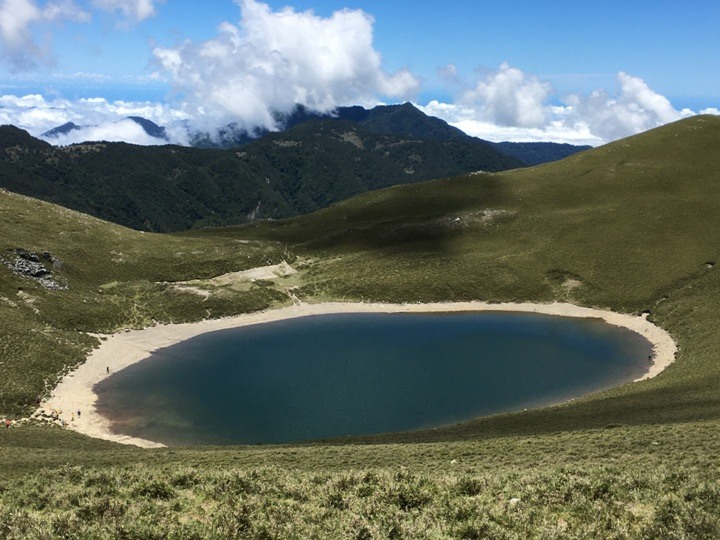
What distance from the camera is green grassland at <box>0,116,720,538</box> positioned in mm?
17812

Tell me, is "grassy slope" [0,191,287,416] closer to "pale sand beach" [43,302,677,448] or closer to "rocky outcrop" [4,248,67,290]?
"rocky outcrop" [4,248,67,290]

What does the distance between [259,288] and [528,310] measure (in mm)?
64767

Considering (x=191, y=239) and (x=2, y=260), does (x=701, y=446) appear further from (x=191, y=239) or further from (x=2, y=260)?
(x=191, y=239)

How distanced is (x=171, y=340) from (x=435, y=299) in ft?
197

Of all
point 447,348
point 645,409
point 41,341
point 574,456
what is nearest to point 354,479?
point 574,456

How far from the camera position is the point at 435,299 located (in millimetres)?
114000

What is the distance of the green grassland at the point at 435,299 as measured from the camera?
17.8 metres

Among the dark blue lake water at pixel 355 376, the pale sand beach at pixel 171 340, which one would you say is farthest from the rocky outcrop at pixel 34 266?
the dark blue lake water at pixel 355 376

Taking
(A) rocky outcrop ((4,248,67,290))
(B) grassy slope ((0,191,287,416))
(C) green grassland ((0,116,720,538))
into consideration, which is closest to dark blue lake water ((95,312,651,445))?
(C) green grassland ((0,116,720,538))

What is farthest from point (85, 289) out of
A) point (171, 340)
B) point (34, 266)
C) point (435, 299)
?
point (435, 299)

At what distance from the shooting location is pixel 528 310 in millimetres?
107625

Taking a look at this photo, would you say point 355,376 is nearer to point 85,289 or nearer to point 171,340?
point 171,340

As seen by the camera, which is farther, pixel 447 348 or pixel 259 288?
pixel 259 288

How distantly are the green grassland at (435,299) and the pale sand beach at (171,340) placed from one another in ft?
9.46
